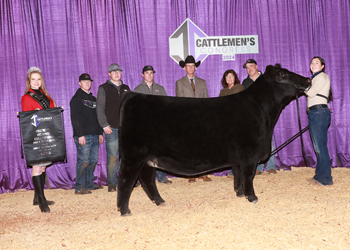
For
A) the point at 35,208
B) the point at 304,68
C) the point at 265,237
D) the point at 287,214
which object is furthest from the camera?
the point at 304,68

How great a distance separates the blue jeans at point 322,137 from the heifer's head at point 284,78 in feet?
2.67

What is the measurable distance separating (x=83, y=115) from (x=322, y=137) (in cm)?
388

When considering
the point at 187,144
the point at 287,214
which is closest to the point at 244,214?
the point at 287,214

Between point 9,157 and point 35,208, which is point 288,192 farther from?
point 9,157

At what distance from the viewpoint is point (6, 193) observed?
5.10 m

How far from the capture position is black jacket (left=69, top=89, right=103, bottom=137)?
466 cm

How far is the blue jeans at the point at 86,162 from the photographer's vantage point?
15.5ft

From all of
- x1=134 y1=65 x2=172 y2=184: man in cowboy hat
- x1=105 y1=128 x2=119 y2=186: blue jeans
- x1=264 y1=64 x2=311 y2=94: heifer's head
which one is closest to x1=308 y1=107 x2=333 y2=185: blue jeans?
x1=264 y1=64 x2=311 y2=94: heifer's head

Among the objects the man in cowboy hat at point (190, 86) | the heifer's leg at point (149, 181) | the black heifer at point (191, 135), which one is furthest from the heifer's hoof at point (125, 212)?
the man in cowboy hat at point (190, 86)

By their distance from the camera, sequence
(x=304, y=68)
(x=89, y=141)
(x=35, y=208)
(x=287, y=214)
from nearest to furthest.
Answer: (x=287, y=214) < (x=35, y=208) < (x=89, y=141) < (x=304, y=68)

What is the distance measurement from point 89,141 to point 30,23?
252 centimetres

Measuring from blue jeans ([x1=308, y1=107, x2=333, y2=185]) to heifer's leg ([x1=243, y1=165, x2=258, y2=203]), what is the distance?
1481 millimetres

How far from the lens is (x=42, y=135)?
12.0 feet

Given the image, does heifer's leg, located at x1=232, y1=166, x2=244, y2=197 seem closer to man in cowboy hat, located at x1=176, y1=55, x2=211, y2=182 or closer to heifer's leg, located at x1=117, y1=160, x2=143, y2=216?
man in cowboy hat, located at x1=176, y1=55, x2=211, y2=182
